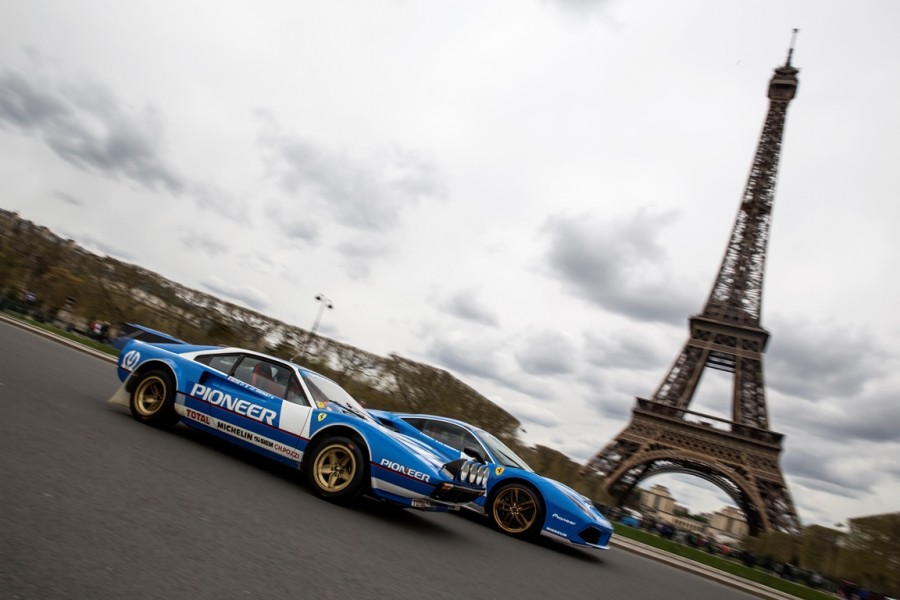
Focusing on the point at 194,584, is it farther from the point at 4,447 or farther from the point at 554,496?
the point at 554,496

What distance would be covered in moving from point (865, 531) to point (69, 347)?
1170 inches

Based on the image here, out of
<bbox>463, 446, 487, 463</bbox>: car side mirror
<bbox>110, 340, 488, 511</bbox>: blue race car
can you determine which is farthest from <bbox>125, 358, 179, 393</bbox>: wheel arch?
<bbox>463, 446, 487, 463</bbox>: car side mirror

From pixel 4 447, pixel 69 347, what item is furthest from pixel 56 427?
pixel 69 347

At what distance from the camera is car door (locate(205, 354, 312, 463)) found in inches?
241

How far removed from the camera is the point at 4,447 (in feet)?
13.9

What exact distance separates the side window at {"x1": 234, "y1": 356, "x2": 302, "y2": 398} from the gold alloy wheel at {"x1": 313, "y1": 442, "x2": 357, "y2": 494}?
2.68ft

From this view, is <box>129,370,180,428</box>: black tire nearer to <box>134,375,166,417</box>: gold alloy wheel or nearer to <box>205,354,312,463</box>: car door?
<box>134,375,166,417</box>: gold alloy wheel

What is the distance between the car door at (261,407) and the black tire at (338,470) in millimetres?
227

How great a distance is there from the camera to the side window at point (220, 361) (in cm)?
671

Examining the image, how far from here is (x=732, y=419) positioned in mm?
34875

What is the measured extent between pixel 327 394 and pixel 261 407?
2.21ft

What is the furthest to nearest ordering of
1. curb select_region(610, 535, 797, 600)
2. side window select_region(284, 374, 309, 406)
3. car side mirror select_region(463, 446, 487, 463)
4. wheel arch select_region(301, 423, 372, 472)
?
curb select_region(610, 535, 797, 600)
car side mirror select_region(463, 446, 487, 463)
side window select_region(284, 374, 309, 406)
wheel arch select_region(301, 423, 372, 472)

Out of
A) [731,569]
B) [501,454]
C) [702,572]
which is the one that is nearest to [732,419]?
[731,569]

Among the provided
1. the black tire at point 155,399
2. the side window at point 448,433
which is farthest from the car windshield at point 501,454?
the black tire at point 155,399
